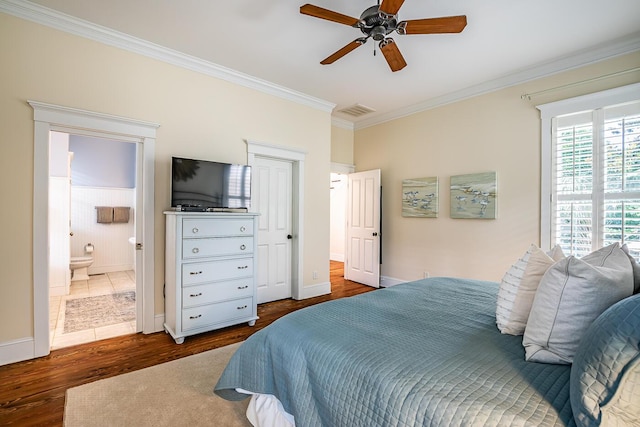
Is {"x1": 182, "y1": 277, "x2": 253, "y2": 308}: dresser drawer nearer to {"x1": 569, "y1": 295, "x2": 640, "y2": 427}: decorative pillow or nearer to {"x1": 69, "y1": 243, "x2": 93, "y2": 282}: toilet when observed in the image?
{"x1": 569, "y1": 295, "x2": 640, "y2": 427}: decorative pillow

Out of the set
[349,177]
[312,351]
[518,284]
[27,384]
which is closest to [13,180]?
[27,384]

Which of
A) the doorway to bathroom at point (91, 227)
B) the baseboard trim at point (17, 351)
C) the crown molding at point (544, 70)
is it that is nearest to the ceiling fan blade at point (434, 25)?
the crown molding at point (544, 70)

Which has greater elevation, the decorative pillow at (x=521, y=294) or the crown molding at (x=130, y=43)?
the crown molding at (x=130, y=43)

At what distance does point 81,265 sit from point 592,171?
7038 millimetres

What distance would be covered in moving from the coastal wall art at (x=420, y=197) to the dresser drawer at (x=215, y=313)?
274 centimetres

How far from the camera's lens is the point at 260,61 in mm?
3277

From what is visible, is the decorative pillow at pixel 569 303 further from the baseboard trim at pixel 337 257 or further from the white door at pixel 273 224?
the baseboard trim at pixel 337 257

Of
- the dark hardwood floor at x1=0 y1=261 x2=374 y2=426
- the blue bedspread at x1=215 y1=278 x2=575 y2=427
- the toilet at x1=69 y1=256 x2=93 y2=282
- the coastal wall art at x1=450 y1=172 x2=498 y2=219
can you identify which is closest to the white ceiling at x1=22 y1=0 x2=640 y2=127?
the coastal wall art at x1=450 y1=172 x2=498 y2=219

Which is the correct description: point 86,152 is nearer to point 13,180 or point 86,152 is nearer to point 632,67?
point 13,180

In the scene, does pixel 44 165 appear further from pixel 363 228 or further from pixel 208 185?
pixel 363 228

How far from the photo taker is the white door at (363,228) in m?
4.84

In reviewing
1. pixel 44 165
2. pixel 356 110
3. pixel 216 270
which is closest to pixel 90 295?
pixel 44 165

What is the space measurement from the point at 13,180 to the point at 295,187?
9.35 feet

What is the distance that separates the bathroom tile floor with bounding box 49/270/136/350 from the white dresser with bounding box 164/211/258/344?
547 mm
